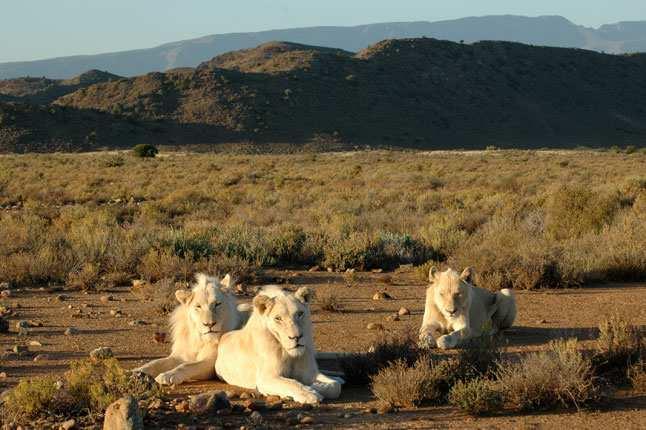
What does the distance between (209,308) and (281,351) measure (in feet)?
3.22

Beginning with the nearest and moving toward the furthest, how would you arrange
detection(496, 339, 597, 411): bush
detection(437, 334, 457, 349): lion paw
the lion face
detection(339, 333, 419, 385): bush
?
detection(496, 339, 597, 411): bush, the lion face, detection(339, 333, 419, 385): bush, detection(437, 334, 457, 349): lion paw

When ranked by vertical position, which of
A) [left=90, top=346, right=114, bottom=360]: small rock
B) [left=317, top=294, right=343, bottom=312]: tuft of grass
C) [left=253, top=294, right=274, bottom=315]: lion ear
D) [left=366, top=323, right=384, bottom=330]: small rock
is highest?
[left=253, top=294, right=274, bottom=315]: lion ear

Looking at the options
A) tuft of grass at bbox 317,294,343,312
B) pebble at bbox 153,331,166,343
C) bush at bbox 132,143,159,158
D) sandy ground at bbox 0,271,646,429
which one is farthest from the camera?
bush at bbox 132,143,159,158

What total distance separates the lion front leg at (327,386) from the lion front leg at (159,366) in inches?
59.6

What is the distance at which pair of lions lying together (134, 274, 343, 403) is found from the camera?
7.79 metres

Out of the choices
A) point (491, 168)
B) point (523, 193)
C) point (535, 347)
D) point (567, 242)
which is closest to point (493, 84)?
point (491, 168)

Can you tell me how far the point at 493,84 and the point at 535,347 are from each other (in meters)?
105

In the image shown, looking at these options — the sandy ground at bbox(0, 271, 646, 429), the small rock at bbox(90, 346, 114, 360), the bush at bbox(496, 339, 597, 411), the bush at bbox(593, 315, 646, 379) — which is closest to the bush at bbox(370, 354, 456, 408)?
the sandy ground at bbox(0, 271, 646, 429)

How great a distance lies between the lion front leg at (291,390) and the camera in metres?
7.79

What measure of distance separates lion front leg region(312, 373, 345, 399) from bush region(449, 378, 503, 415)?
0.95 metres

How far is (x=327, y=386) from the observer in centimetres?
806

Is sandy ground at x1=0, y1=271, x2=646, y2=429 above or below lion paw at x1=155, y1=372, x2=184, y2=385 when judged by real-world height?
below

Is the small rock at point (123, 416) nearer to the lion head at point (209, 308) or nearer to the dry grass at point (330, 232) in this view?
the lion head at point (209, 308)

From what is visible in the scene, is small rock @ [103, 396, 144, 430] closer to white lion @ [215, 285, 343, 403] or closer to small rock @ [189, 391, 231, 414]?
small rock @ [189, 391, 231, 414]
